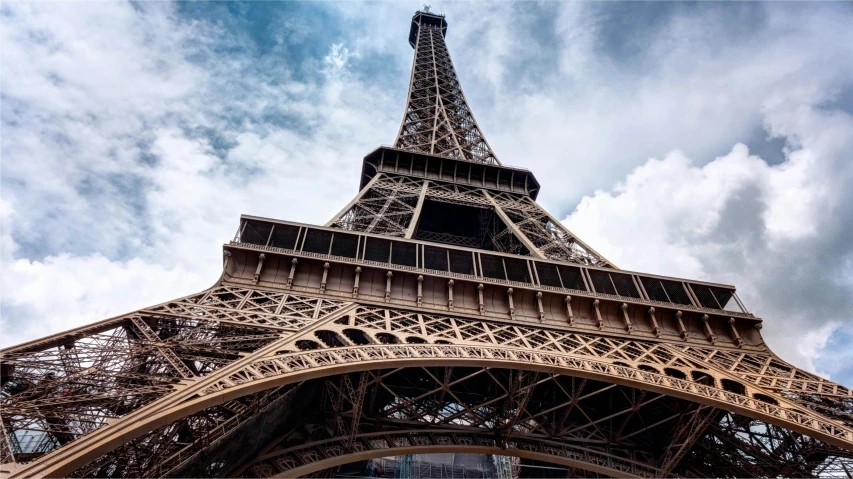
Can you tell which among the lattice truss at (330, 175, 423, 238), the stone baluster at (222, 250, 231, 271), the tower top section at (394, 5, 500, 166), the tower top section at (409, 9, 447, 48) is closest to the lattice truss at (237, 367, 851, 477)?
the stone baluster at (222, 250, 231, 271)

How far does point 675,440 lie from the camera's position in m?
14.8

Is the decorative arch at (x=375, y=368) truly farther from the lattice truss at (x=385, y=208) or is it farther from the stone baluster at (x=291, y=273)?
the lattice truss at (x=385, y=208)

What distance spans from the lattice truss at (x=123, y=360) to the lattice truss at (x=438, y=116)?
64.5ft

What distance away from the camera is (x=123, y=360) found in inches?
381

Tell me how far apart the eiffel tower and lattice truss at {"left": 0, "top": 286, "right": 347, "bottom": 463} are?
0.04m

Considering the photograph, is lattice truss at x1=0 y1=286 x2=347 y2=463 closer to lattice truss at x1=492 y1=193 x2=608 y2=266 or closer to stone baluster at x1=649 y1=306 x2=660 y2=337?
stone baluster at x1=649 y1=306 x2=660 y2=337

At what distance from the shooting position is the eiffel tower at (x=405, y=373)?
894 centimetres

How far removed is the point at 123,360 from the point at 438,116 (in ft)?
95.8

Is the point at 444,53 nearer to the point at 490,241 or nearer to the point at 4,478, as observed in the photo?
the point at 490,241

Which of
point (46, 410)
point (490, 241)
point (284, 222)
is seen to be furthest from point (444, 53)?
point (46, 410)

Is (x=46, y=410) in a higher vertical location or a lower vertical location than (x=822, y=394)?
lower

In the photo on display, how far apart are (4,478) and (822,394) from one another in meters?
15.7

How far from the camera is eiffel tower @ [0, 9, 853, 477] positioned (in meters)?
8.94

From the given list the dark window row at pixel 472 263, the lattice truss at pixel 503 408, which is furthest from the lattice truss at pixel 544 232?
the lattice truss at pixel 503 408
